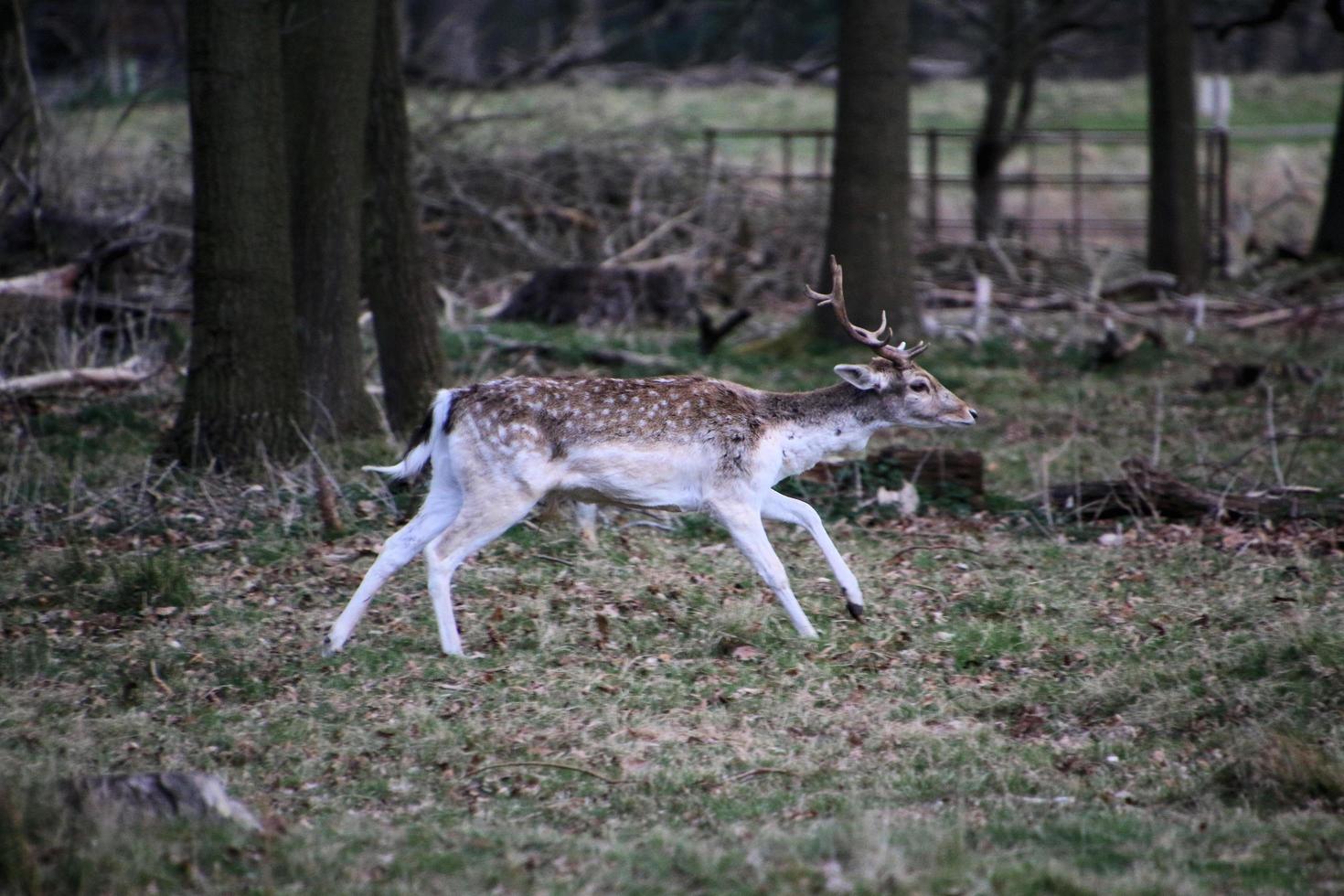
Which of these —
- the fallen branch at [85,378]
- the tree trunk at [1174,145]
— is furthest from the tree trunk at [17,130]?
the tree trunk at [1174,145]

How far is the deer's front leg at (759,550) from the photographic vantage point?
7781 mm

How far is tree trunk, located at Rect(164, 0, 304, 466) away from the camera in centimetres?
995

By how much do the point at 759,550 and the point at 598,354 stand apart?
7336 millimetres

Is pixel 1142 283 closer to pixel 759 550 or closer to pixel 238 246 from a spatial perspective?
pixel 238 246

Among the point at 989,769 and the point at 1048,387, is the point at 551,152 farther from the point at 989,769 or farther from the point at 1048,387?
the point at 989,769

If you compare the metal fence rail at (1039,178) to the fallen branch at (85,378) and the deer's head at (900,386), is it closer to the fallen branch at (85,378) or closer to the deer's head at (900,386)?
the fallen branch at (85,378)

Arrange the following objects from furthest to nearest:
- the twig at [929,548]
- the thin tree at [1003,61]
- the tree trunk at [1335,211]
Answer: the thin tree at [1003,61] → the tree trunk at [1335,211] → the twig at [929,548]

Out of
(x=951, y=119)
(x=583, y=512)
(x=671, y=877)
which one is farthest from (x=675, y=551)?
(x=951, y=119)

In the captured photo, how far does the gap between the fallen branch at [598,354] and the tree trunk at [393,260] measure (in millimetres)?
2961

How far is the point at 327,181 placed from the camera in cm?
1089

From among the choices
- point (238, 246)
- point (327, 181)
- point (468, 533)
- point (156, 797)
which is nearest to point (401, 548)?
point (468, 533)

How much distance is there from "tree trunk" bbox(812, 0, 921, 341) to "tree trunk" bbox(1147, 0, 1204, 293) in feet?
21.6

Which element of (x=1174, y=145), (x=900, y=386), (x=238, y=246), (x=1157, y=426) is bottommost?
(x=1157, y=426)

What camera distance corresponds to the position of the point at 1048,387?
15.0 m
